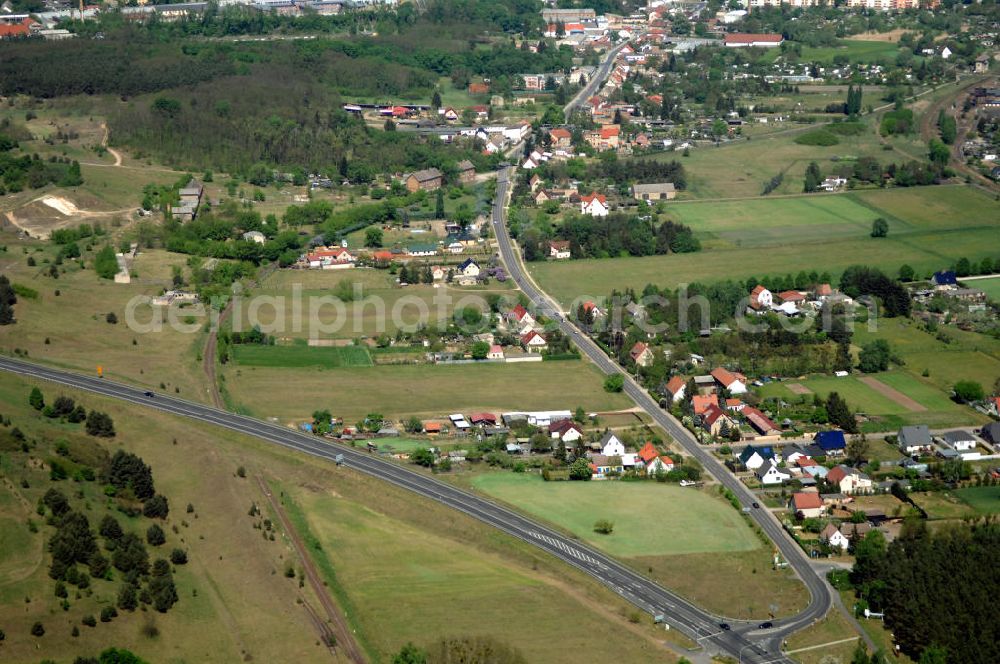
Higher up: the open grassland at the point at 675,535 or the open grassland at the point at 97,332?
the open grassland at the point at 97,332

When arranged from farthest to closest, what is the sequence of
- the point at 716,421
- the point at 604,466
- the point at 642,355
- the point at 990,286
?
the point at 990,286
the point at 642,355
the point at 716,421
the point at 604,466

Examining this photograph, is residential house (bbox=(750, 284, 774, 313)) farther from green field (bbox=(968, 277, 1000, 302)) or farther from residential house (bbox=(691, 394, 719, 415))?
residential house (bbox=(691, 394, 719, 415))

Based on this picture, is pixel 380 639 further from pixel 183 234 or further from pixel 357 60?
pixel 357 60

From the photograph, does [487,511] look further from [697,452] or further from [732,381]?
[732,381]

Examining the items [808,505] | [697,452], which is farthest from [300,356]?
[808,505]

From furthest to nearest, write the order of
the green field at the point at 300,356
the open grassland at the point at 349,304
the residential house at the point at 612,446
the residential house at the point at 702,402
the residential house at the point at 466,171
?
the residential house at the point at 466,171, the open grassland at the point at 349,304, the green field at the point at 300,356, the residential house at the point at 702,402, the residential house at the point at 612,446

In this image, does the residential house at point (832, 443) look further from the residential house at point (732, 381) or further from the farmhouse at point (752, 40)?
the farmhouse at point (752, 40)

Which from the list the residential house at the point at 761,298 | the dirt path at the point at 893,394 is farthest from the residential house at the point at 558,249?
the dirt path at the point at 893,394
